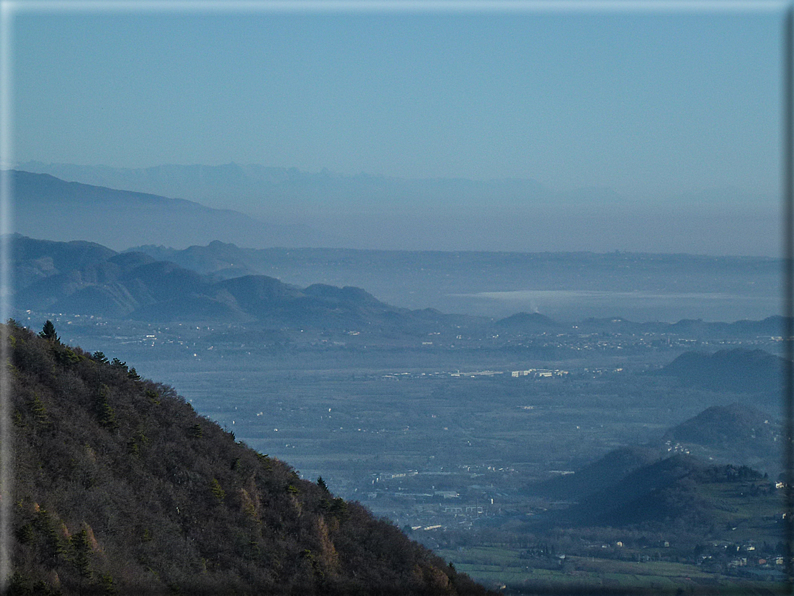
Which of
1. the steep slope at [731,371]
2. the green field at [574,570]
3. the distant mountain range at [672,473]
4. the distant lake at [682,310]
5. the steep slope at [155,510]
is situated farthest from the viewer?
the distant lake at [682,310]

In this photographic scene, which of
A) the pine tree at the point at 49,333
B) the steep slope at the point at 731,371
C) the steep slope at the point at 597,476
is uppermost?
the pine tree at the point at 49,333

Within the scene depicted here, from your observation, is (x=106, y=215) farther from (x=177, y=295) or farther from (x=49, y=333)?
(x=49, y=333)

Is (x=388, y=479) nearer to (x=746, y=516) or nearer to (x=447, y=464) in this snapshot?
(x=447, y=464)

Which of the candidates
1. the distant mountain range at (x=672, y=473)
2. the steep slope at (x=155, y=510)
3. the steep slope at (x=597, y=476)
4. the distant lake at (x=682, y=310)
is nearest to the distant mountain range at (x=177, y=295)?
the distant lake at (x=682, y=310)

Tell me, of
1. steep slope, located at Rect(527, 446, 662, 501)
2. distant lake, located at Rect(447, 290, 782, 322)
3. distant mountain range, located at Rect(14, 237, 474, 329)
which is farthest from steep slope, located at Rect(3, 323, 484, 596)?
distant lake, located at Rect(447, 290, 782, 322)

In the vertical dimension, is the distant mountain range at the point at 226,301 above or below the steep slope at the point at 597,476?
above

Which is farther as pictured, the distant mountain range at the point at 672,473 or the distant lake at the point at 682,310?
the distant lake at the point at 682,310

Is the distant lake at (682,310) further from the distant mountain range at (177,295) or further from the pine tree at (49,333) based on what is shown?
the pine tree at (49,333)

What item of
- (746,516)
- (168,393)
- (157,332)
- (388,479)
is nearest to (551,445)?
(388,479)

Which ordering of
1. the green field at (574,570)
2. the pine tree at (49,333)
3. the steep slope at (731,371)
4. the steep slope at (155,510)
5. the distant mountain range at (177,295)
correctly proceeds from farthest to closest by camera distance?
the distant mountain range at (177,295), the steep slope at (731,371), the green field at (574,570), the pine tree at (49,333), the steep slope at (155,510)

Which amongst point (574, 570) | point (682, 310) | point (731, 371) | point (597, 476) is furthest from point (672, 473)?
point (682, 310)
